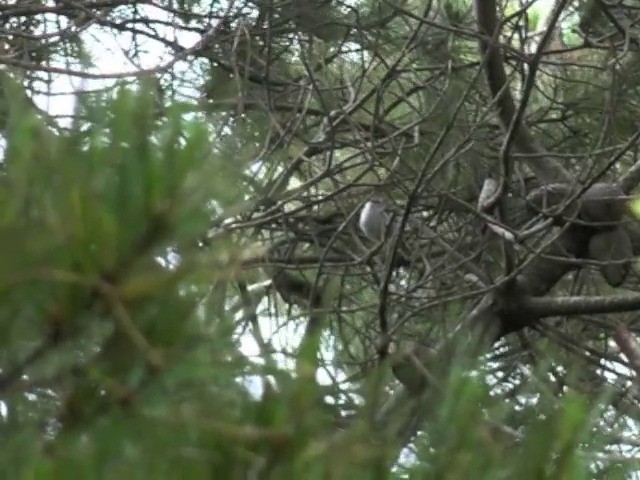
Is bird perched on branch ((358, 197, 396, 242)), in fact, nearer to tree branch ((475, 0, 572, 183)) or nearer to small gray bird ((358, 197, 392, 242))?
small gray bird ((358, 197, 392, 242))

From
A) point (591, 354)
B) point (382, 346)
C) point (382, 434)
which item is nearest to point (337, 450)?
point (382, 434)

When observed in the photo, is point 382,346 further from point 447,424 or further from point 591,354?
point 591,354

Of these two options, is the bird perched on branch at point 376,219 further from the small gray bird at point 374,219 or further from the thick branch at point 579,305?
the thick branch at point 579,305

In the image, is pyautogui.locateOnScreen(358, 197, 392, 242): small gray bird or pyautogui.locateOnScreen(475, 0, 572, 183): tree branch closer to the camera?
pyautogui.locateOnScreen(475, 0, 572, 183): tree branch

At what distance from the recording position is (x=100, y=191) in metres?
0.29

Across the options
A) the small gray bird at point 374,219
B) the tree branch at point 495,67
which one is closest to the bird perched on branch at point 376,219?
the small gray bird at point 374,219

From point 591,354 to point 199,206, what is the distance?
127 cm

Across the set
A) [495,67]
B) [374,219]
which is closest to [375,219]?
[374,219]

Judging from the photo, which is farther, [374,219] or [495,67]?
[374,219]

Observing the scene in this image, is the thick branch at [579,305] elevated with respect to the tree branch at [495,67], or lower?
lower

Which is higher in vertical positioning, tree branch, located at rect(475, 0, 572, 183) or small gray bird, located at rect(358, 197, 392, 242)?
tree branch, located at rect(475, 0, 572, 183)

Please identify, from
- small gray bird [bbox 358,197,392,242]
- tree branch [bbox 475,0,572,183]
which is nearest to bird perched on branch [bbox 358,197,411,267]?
small gray bird [bbox 358,197,392,242]

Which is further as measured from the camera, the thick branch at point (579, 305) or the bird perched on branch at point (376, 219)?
the bird perched on branch at point (376, 219)

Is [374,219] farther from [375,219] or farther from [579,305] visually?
[579,305]
